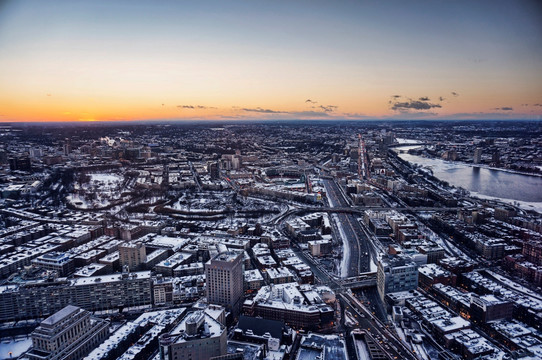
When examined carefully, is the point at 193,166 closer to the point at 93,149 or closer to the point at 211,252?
the point at 93,149

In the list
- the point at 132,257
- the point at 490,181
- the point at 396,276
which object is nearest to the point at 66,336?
the point at 132,257

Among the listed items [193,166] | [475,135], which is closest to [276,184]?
[193,166]

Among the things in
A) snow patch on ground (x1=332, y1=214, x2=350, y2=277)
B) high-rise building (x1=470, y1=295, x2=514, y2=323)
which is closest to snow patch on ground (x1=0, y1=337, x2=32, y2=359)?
snow patch on ground (x1=332, y1=214, x2=350, y2=277)

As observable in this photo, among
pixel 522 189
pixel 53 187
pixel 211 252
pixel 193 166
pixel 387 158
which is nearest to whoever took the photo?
pixel 211 252

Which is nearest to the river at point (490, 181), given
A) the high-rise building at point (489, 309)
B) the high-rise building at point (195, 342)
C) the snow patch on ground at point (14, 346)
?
the high-rise building at point (489, 309)

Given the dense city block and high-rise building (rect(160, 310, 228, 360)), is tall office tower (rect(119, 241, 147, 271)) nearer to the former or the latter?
the dense city block

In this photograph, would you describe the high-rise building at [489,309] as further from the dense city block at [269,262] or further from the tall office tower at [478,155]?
the tall office tower at [478,155]
